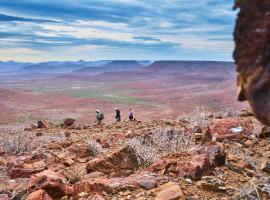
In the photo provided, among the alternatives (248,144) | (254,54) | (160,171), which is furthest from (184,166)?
(254,54)

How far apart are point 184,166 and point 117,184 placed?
89cm

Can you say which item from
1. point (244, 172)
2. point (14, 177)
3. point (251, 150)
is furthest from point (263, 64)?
point (14, 177)

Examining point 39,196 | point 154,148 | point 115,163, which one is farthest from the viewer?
point 154,148

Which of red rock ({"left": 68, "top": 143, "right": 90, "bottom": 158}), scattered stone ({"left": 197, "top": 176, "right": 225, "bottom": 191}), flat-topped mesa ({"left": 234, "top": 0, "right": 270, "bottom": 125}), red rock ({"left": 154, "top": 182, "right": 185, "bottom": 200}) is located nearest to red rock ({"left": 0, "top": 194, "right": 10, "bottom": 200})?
red rock ({"left": 154, "top": 182, "right": 185, "bottom": 200})

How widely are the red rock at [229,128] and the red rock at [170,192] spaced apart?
3.64 m

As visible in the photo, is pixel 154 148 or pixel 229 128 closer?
pixel 154 148

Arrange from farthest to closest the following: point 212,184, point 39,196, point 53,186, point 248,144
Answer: point 248,144, point 53,186, point 39,196, point 212,184

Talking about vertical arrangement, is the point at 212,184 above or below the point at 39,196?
above

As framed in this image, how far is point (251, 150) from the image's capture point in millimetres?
7332

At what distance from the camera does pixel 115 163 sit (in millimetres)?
6883

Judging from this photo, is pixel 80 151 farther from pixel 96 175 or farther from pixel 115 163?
pixel 96 175

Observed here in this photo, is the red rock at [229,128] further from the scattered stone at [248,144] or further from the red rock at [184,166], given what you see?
the red rock at [184,166]

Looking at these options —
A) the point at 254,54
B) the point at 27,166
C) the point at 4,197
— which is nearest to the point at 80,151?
the point at 27,166

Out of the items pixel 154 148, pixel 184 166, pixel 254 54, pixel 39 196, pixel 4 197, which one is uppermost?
pixel 254 54
